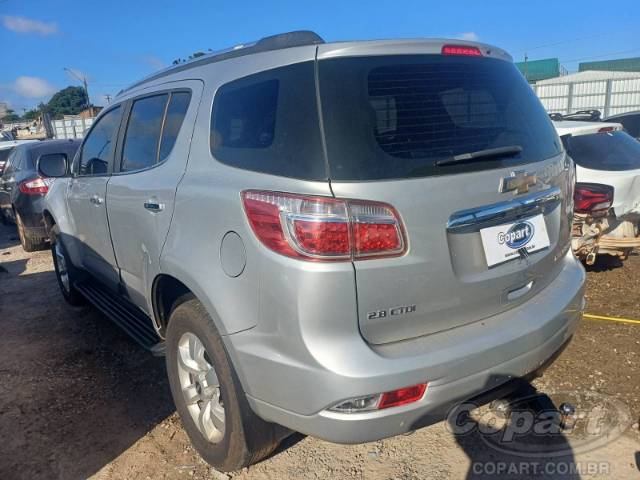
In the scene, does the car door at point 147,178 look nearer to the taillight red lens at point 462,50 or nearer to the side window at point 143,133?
the side window at point 143,133

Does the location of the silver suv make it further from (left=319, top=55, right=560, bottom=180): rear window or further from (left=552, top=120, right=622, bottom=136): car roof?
(left=552, top=120, right=622, bottom=136): car roof

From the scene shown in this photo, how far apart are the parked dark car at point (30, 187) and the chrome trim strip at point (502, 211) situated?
6.62 meters

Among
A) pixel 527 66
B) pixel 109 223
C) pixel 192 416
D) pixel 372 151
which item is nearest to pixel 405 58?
pixel 372 151

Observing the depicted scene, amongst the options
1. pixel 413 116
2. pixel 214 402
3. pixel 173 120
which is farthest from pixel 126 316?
pixel 413 116

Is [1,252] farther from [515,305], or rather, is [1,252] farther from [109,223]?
[515,305]

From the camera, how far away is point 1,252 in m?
8.18

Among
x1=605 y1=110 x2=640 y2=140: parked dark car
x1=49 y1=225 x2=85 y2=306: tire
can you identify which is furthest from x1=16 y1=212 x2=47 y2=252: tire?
x1=605 y1=110 x2=640 y2=140: parked dark car

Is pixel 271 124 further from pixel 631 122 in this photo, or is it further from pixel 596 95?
pixel 596 95

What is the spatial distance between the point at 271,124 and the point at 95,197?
2133 millimetres

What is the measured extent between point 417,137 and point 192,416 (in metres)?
1.80

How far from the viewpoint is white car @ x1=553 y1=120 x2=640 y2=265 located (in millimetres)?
4191

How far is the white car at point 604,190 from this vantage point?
13.8 ft

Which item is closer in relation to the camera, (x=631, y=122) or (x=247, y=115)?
(x=247, y=115)

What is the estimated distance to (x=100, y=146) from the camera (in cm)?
387
